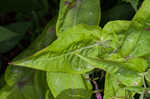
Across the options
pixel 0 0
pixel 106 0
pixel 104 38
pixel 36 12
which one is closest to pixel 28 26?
pixel 36 12

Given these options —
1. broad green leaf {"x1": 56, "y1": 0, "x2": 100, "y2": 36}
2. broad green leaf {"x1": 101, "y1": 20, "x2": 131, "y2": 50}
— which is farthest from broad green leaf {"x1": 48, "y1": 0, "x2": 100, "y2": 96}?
broad green leaf {"x1": 101, "y1": 20, "x2": 131, "y2": 50}

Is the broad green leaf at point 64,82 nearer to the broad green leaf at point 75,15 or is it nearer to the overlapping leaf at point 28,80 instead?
the broad green leaf at point 75,15

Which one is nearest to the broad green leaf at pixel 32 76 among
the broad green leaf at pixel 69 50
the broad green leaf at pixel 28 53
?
the broad green leaf at pixel 28 53

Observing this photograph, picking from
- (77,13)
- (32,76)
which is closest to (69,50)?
(77,13)

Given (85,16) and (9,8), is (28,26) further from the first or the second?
(85,16)

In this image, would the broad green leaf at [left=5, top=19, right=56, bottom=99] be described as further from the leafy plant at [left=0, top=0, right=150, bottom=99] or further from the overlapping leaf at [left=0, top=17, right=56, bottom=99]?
the leafy plant at [left=0, top=0, right=150, bottom=99]

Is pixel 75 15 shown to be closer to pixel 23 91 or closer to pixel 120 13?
pixel 120 13
